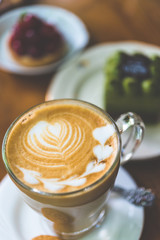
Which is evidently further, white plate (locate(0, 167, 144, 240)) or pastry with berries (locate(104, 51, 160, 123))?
pastry with berries (locate(104, 51, 160, 123))

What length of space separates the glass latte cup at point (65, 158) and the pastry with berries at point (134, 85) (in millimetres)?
312

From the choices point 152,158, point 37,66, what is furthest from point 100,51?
point 152,158

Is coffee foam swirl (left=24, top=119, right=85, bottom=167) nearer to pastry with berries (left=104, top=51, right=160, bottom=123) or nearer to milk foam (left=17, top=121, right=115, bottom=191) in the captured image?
milk foam (left=17, top=121, right=115, bottom=191)

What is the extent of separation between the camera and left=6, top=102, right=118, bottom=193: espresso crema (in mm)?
A: 812

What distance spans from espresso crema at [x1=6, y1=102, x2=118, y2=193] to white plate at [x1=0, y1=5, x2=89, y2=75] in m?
0.62

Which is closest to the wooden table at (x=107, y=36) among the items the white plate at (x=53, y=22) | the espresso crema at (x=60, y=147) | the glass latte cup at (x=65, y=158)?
the white plate at (x=53, y=22)

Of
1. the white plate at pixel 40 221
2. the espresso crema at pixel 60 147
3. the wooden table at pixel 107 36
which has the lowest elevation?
the white plate at pixel 40 221

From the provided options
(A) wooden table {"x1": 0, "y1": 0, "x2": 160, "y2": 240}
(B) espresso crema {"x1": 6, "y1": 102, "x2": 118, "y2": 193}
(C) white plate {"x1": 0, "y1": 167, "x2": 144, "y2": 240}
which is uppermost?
(B) espresso crema {"x1": 6, "y1": 102, "x2": 118, "y2": 193}

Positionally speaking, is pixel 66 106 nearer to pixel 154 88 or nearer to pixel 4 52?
pixel 154 88

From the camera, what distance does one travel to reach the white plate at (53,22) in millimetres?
1528

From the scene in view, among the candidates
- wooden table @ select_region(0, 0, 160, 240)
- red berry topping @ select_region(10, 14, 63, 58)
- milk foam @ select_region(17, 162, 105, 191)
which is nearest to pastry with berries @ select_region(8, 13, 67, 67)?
red berry topping @ select_region(10, 14, 63, 58)

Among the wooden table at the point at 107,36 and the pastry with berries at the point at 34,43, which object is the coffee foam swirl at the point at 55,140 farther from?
the pastry with berries at the point at 34,43

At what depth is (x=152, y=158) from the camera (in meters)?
1.16

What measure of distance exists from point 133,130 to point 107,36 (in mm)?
827
